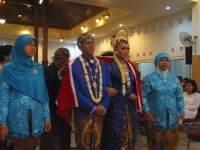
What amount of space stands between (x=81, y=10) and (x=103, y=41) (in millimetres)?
2480

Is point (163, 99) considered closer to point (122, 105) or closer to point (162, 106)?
point (162, 106)

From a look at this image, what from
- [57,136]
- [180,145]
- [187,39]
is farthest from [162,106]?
[187,39]

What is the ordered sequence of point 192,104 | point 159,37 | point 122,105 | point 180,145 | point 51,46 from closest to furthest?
1. point 122,105
2. point 180,145
3. point 192,104
4. point 159,37
5. point 51,46

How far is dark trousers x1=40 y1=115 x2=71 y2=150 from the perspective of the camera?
3111 millimetres

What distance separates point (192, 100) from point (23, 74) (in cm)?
370

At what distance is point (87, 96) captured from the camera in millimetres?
Result: 2533

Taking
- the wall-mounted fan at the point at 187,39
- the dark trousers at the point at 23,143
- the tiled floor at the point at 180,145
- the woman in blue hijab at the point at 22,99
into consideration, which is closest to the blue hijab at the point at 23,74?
the woman in blue hijab at the point at 22,99

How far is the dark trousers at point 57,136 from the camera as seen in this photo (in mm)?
3111

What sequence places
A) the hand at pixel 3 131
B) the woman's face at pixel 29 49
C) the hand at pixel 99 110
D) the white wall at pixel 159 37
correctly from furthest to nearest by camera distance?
1. the white wall at pixel 159 37
2. the hand at pixel 99 110
3. the woman's face at pixel 29 49
4. the hand at pixel 3 131

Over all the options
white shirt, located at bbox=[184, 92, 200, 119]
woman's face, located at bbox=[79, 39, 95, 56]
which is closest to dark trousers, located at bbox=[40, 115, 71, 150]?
woman's face, located at bbox=[79, 39, 95, 56]

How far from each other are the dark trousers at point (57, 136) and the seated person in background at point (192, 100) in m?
2.80

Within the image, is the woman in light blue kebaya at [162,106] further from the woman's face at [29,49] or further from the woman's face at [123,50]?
the woman's face at [29,49]

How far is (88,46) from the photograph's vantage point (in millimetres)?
2646

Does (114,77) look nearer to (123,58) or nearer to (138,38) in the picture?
(123,58)
